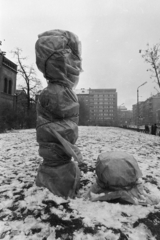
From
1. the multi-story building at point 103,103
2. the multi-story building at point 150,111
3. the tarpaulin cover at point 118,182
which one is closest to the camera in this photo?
the tarpaulin cover at point 118,182

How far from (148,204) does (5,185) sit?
290 cm

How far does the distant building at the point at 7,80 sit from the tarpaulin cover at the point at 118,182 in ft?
82.9

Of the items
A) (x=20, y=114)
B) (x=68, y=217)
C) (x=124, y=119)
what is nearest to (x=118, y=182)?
(x=68, y=217)

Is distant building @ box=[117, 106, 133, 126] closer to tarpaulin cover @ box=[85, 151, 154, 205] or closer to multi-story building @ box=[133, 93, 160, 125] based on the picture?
multi-story building @ box=[133, 93, 160, 125]

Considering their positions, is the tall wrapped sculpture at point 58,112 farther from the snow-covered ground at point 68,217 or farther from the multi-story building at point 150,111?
the multi-story building at point 150,111

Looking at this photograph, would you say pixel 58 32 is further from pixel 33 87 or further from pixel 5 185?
pixel 33 87

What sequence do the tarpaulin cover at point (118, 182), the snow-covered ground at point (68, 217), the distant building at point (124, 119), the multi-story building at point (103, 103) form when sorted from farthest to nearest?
1. the multi-story building at point (103, 103)
2. the distant building at point (124, 119)
3. the tarpaulin cover at point (118, 182)
4. the snow-covered ground at point (68, 217)

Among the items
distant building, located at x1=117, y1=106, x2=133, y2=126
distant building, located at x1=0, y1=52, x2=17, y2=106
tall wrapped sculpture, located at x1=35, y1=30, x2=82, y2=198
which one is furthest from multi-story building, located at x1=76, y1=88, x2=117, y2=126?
tall wrapped sculpture, located at x1=35, y1=30, x2=82, y2=198

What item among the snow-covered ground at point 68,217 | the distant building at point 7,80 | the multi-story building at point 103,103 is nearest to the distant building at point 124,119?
the multi-story building at point 103,103

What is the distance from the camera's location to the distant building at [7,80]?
2582 centimetres

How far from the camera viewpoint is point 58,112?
9.44ft

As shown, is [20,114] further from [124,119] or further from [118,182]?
[124,119]

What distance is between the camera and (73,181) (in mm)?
3000

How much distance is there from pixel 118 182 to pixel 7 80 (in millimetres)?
29416
